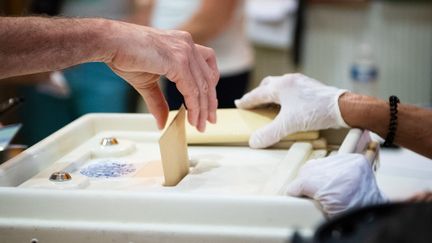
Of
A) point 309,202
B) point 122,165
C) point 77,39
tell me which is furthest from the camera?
point 122,165

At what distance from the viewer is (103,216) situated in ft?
2.92

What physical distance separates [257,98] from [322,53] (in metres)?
1.95

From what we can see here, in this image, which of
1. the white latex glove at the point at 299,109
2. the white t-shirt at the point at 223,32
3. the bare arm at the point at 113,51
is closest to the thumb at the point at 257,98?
the white latex glove at the point at 299,109

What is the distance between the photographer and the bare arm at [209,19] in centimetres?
212

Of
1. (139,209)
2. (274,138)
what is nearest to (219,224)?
(139,209)

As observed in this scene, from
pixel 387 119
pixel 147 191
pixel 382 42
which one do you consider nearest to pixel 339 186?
pixel 147 191

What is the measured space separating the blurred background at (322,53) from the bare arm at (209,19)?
618 mm

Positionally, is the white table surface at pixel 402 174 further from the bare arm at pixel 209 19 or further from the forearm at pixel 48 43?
the bare arm at pixel 209 19

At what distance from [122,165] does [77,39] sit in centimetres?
25

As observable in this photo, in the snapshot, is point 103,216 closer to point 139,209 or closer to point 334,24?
point 139,209

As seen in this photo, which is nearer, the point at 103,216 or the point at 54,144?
the point at 103,216

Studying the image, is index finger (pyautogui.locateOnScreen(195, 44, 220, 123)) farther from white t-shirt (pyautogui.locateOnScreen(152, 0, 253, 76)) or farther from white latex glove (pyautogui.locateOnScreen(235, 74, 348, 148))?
white t-shirt (pyautogui.locateOnScreen(152, 0, 253, 76))

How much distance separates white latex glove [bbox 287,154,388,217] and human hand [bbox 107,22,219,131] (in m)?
0.27

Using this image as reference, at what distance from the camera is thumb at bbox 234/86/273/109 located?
123 centimetres
